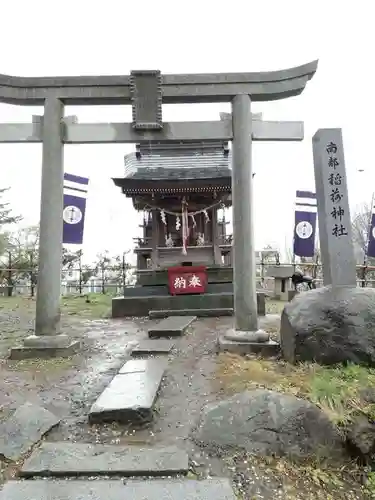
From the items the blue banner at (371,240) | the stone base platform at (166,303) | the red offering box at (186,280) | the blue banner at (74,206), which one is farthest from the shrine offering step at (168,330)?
the blue banner at (371,240)

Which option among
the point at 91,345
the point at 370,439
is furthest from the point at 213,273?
the point at 370,439

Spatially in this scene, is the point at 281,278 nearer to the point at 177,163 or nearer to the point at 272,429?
the point at 177,163

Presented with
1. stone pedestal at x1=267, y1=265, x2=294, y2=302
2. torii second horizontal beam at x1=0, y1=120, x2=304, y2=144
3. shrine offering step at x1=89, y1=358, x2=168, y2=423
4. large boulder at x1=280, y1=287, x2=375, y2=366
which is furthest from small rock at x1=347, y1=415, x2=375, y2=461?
stone pedestal at x1=267, y1=265, x2=294, y2=302

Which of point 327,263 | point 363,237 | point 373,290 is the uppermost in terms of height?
point 363,237

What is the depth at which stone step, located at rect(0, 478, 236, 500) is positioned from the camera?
279 cm

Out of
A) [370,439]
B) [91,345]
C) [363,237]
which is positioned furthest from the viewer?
[363,237]

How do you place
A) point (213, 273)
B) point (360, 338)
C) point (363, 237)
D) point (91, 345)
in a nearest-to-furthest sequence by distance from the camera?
point (360, 338) → point (91, 345) → point (213, 273) → point (363, 237)

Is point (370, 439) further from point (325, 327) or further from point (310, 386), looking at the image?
point (325, 327)

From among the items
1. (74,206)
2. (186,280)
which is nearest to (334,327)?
(74,206)

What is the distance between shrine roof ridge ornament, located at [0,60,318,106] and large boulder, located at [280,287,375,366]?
422 cm

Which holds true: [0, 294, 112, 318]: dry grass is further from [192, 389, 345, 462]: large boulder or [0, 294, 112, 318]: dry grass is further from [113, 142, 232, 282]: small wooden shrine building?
[192, 389, 345, 462]: large boulder

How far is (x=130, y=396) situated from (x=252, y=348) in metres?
2.84

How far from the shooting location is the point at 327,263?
6.13 meters

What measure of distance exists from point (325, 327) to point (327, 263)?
124 centimetres
